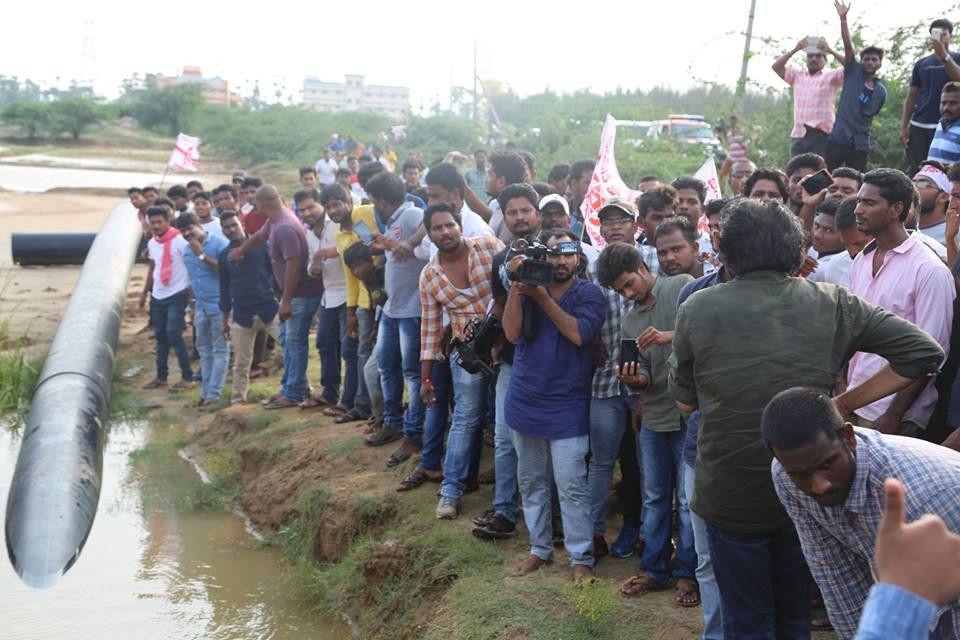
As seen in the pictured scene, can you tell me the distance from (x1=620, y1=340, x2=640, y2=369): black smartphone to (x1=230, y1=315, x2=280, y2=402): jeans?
5976 mm

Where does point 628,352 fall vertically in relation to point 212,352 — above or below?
above

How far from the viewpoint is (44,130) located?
55938mm

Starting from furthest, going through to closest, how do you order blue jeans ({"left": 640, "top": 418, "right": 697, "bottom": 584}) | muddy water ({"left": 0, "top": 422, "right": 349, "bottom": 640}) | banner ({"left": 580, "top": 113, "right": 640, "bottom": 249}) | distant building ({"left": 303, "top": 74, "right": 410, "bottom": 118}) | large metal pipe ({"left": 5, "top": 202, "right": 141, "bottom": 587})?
distant building ({"left": 303, "top": 74, "right": 410, "bottom": 118}), banner ({"left": 580, "top": 113, "right": 640, "bottom": 249}), large metal pipe ({"left": 5, "top": 202, "right": 141, "bottom": 587}), muddy water ({"left": 0, "top": 422, "right": 349, "bottom": 640}), blue jeans ({"left": 640, "top": 418, "right": 697, "bottom": 584})

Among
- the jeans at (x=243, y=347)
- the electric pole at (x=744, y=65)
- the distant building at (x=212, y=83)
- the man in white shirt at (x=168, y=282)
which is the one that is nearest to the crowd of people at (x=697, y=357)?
the jeans at (x=243, y=347)

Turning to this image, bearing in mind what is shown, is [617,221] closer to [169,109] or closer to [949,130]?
[949,130]

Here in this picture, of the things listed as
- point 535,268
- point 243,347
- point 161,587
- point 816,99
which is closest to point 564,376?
point 535,268

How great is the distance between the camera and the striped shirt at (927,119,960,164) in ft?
21.8

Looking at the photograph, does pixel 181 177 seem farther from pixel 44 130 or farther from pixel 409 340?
pixel 409 340

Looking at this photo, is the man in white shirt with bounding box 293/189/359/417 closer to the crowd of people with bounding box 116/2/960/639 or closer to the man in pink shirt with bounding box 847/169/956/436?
the crowd of people with bounding box 116/2/960/639

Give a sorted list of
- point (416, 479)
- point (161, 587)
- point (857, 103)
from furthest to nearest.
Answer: point (857, 103) → point (161, 587) → point (416, 479)

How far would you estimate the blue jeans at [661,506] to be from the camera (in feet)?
15.7

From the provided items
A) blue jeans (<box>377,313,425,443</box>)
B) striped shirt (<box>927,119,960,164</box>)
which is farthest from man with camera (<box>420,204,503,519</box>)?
striped shirt (<box>927,119,960,164</box>)

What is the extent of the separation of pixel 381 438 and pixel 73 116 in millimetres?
54259

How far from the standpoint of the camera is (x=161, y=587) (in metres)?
6.98
